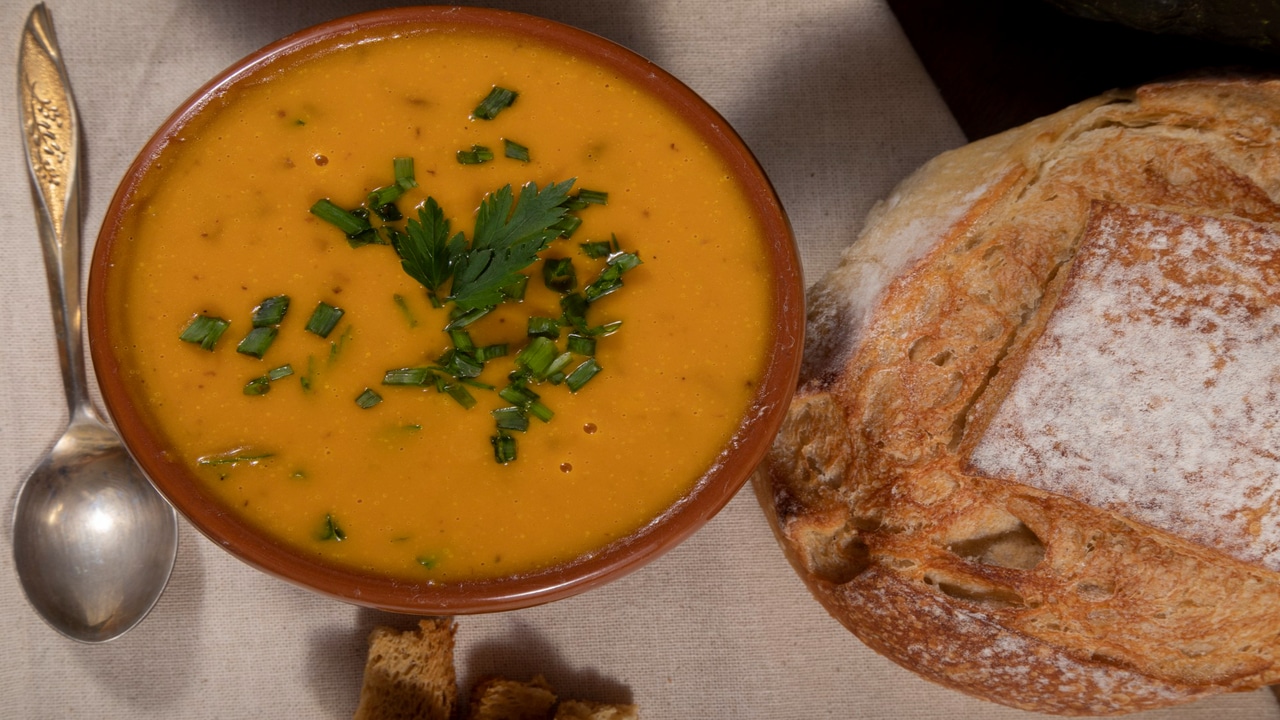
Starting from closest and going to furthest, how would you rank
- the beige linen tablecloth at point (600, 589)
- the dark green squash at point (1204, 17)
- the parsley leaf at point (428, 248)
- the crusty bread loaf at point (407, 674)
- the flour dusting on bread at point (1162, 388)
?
1. the parsley leaf at point (428, 248)
2. the flour dusting on bread at point (1162, 388)
3. the dark green squash at point (1204, 17)
4. the crusty bread loaf at point (407, 674)
5. the beige linen tablecloth at point (600, 589)

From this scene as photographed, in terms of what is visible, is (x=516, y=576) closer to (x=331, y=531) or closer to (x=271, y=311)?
(x=331, y=531)

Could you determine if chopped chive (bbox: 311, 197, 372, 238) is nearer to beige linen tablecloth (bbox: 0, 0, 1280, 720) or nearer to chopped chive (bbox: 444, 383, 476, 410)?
chopped chive (bbox: 444, 383, 476, 410)

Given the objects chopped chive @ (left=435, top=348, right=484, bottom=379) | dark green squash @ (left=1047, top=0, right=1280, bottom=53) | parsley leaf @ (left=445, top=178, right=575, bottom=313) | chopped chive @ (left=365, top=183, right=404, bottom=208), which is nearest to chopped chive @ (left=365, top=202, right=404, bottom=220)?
chopped chive @ (left=365, top=183, right=404, bottom=208)

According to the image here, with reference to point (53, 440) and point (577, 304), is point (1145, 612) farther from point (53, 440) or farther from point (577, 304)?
point (53, 440)

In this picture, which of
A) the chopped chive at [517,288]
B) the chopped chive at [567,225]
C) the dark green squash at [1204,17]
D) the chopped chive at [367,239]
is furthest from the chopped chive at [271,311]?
the dark green squash at [1204,17]

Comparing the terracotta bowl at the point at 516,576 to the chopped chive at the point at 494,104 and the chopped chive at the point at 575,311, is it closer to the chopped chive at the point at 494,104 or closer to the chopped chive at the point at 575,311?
the chopped chive at the point at 494,104

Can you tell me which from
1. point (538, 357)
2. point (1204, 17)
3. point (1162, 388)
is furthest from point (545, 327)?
point (1204, 17)
